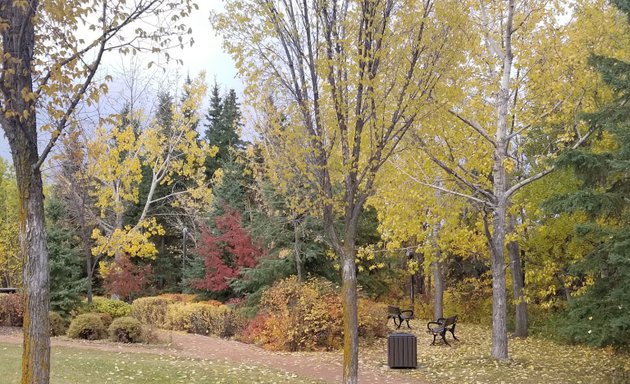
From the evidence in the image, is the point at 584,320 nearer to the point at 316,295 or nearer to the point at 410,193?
the point at 410,193

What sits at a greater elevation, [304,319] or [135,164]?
[135,164]

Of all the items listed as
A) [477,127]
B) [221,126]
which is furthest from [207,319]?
[221,126]

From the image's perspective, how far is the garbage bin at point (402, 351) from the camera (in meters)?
11.1

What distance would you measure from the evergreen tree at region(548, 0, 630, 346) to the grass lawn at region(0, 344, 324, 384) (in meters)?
5.01

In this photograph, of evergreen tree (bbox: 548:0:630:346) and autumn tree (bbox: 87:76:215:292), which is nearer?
evergreen tree (bbox: 548:0:630:346)

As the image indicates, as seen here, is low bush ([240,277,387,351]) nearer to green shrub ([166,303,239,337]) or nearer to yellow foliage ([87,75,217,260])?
green shrub ([166,303,239,337])

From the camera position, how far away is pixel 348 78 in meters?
6.74

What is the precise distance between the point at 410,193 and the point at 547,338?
7371 mm

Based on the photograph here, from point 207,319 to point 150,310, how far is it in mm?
2708

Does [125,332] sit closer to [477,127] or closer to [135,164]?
[135,164]

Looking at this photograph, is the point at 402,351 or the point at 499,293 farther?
the point at 499,293

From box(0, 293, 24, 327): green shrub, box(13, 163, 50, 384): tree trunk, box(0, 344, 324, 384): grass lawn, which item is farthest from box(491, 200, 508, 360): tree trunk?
box(0, 293, 24, 327): green shrub

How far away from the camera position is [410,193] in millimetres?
13398

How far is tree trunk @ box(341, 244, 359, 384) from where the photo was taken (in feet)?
23.1
